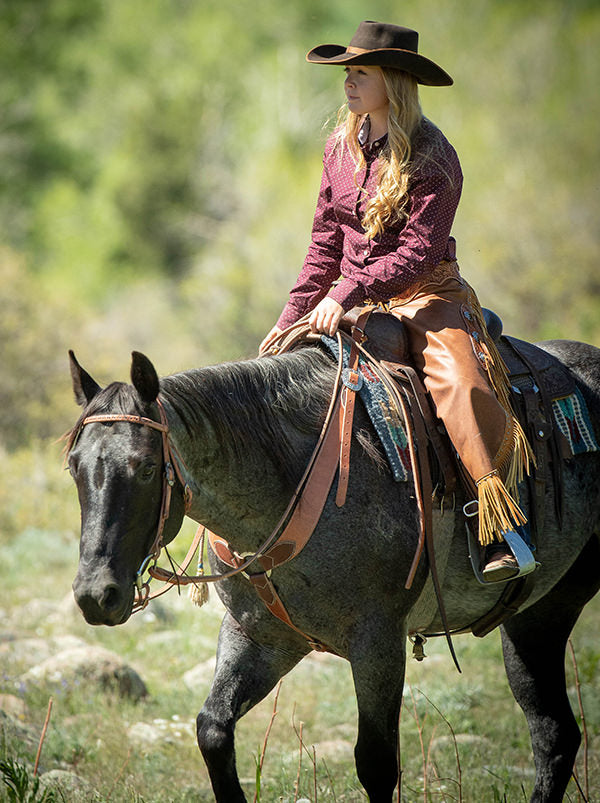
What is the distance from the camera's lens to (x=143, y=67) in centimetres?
4722

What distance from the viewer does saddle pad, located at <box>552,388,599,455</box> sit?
429 cm

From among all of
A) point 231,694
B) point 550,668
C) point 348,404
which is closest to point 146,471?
point 348,404

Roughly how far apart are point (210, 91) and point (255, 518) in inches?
1563

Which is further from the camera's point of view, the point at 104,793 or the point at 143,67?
the point at 143,67

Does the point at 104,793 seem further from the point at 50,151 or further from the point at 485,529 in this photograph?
the point at 50,151

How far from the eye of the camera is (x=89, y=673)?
6391mm

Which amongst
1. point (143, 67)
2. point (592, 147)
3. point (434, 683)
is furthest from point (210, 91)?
point (434, 683)

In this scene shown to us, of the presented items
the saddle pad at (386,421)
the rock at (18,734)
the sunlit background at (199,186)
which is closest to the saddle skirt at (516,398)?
the saddle pad at (386,421)

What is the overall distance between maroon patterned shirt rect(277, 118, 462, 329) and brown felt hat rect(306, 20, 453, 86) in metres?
0.19

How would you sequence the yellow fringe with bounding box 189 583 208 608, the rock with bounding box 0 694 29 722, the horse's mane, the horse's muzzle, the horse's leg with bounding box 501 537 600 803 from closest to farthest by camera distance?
the horse's muzzle < the horse's mane < the yellow fringe with bounding box 189 583 208 608 < the horse's leg with bounding box 501 537 600 803 < the rock with bounding box 0 694 29 722

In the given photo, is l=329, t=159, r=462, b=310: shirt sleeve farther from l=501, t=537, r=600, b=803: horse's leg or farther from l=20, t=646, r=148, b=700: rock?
l=20, t=646, r=148, b=700: rock

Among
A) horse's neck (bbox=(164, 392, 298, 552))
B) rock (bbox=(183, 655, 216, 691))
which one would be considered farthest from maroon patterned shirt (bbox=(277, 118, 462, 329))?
rock (bbox=(183, 655, 216, 691))

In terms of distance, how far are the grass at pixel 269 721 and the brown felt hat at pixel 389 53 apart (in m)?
2.56

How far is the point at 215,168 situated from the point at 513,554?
115 ft
